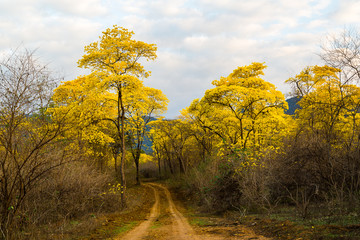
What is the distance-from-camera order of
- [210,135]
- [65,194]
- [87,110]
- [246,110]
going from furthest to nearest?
[210,135] → [246,110] → [87,110] → [65,194]

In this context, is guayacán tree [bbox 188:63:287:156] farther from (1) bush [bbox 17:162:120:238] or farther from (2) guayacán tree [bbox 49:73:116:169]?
(1) bush [bbox 17:162:120:238]

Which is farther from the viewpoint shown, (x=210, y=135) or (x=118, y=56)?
(x=210, y=135)

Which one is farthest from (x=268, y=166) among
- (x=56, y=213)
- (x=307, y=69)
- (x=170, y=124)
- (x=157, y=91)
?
(x=170, y=124)

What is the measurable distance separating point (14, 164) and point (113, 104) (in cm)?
1388

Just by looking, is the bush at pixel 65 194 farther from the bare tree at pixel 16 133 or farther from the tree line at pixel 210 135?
the bare tree at pixel 16 133

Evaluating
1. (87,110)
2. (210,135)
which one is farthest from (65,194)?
(210,135)

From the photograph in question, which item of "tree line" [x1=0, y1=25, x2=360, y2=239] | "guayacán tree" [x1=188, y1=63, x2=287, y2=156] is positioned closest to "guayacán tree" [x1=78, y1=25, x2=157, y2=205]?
"tree line" [x1=0, y1=25, x2=360, y2=239]

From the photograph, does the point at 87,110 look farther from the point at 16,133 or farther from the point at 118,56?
the point at 16,133

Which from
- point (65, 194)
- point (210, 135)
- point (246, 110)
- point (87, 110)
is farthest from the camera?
point (210, 135)

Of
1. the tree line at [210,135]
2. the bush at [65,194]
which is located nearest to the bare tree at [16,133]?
the tree line at [210,135]

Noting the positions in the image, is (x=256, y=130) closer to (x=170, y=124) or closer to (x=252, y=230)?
(x=252, y=230)

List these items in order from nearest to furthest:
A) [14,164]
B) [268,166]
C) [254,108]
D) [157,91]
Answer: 1. [14,164]
2. [268,166]
3. [254,108]
4. [157,91]

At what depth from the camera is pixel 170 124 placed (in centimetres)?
3784

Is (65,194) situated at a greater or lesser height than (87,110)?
lesser
